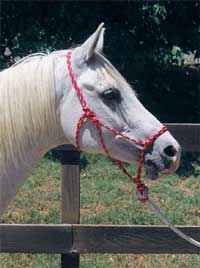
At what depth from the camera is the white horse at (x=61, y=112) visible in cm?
275

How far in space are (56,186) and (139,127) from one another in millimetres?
4131

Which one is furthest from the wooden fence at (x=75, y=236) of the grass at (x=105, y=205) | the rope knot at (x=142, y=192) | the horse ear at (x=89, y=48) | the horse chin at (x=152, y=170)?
the horse ear at (x=89, y=48)

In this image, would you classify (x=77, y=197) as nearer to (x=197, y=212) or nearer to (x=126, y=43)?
(x=197, y=212)

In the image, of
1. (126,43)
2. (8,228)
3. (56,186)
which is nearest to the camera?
(8,228)

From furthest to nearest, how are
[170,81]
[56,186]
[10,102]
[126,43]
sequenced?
[170,81] < [126,43] < [56,186] < [10,102]

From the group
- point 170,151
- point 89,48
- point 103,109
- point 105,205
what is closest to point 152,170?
point 170,151

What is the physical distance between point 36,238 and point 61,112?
159 centimetres

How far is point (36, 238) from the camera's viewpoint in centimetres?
421

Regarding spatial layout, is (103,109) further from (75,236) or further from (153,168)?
(75,236)

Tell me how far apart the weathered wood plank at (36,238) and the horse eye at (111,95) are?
156 centimetres

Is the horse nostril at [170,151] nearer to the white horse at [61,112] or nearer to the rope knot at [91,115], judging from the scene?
the white horse at [61,112]

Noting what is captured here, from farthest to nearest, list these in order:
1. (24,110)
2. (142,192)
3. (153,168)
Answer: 1. (142,192)
2. (153,168)
3. (24,110)

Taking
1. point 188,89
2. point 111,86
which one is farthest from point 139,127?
point 188,89

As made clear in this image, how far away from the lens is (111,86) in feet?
9.16
